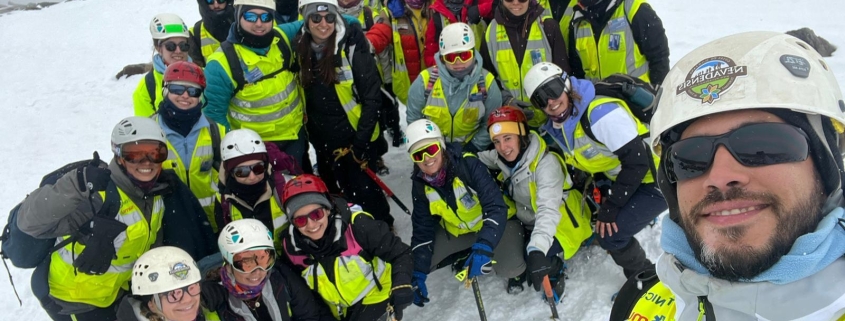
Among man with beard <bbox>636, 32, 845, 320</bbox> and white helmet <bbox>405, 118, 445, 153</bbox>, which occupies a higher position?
man with beard <bbox>636, 32, 845, 320</bbox>

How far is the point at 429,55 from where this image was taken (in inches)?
220

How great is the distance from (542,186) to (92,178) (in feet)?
11.0

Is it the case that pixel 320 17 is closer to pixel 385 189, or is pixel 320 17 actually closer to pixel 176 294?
pixel 385 189

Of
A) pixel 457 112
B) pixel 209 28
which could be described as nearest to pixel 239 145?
pixel 209 28

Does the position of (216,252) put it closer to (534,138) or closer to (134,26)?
(534,138)

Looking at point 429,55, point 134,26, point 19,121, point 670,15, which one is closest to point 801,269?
point 429,55

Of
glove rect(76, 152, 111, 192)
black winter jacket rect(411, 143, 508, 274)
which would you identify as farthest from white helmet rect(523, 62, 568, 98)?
glove rect(76, 152, 111, 192)

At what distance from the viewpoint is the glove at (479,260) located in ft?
14.0

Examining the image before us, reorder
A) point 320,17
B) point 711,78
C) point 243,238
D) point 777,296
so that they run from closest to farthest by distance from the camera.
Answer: point 777,296, point 711,78, point 243,238, point 320,17

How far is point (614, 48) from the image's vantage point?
4.79 m

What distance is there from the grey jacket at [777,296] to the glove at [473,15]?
433 cm

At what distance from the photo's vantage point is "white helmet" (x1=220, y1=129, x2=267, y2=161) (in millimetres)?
4133

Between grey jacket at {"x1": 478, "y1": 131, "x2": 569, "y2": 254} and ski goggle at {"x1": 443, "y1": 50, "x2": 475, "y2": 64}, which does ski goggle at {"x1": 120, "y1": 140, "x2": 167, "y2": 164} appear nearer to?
ski goggle at {"x1": 443, "y1": 50, "x2": 475, "y2": 64}

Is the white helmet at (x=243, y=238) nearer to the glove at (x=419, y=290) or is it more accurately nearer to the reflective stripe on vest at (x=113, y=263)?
the reflective stripe on vest at (x=113, y=263)
